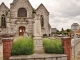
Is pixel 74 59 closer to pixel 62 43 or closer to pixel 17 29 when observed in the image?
pixel 62 43

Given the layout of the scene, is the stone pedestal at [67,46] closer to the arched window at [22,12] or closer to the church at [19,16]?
the church at [19,16]

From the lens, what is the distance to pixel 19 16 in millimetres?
39469

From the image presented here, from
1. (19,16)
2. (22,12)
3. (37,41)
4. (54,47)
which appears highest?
(22,12)

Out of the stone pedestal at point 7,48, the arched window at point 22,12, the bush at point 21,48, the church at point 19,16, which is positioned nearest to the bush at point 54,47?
the bush at point 21,48

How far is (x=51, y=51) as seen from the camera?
11602 mm

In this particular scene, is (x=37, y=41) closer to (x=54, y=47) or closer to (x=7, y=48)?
(x=54, y=47)

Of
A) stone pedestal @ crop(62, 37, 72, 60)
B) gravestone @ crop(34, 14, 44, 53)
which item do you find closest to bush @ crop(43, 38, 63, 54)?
stone pedestal @ crop(62, 37, 72, 60)

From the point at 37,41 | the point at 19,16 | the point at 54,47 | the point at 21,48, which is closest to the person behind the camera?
the point at 21,48

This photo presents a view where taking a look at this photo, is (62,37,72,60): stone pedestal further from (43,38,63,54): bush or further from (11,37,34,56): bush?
(11,37,34,56): bush

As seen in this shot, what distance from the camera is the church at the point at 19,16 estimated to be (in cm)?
3878

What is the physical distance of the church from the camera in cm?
3878

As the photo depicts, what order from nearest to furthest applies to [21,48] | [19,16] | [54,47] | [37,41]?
[21,48] → [54,47] → [37,41] → [19,16]

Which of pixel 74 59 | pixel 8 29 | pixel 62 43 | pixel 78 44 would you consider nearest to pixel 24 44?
pixel 62 43

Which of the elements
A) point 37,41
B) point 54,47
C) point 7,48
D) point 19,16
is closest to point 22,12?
point 19,16
